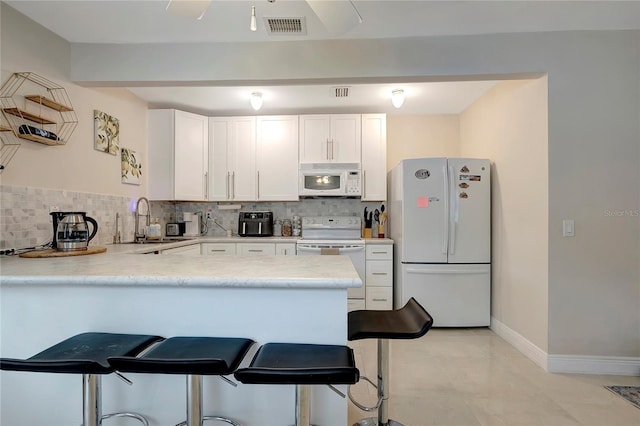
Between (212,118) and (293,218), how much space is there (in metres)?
1.62

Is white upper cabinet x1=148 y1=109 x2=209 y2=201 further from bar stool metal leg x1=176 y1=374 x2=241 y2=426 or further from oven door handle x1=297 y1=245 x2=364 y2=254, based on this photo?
bar stool metal leg x1=176 y1=374 x2=241 y2=426

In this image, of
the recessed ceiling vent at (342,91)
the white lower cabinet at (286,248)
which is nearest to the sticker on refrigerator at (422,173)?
the recessed ceiling vent at (342,91)

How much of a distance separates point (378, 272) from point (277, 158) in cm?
183

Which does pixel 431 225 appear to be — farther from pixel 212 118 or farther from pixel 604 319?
pixel 212 118

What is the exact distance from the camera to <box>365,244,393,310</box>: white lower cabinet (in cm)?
362

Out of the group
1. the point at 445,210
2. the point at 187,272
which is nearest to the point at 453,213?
the point at 445,210

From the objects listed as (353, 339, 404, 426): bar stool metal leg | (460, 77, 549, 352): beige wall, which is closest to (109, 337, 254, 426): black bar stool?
(353, 339, 404, 426): bar stool metal leg

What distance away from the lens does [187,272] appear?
1.40 metres

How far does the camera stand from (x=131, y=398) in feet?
4.83

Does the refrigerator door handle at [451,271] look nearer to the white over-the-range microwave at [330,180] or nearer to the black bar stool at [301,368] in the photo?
the white over-the-range microwave at [330,180]

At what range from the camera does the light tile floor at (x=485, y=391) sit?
1.88 m

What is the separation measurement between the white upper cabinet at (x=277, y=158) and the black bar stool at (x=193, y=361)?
2806mm

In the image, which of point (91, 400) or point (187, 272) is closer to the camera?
point (91, 400)

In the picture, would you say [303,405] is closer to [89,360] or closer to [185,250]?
[89,360]
